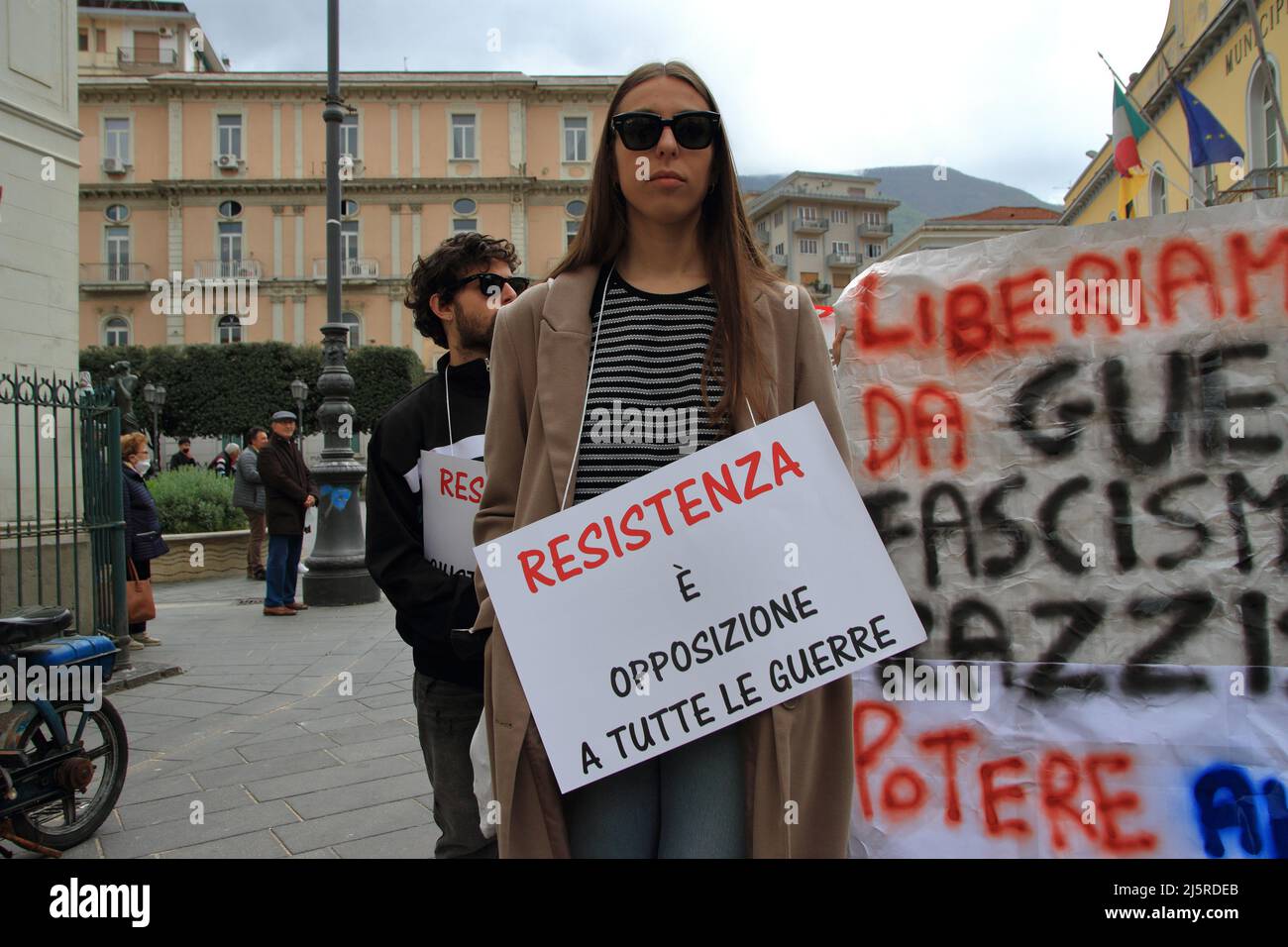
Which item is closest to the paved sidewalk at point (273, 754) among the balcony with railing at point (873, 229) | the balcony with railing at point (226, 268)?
the balcony with railing at point (226, 268)

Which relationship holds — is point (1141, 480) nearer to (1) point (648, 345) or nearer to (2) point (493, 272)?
(1) point (648, 345)

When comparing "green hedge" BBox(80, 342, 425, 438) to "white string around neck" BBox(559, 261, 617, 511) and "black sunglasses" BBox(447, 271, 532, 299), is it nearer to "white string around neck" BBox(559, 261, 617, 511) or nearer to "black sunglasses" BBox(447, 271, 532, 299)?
"black sunglasses" BBox(447, 271, 532, 299)

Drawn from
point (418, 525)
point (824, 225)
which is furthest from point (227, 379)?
point (824, 225)

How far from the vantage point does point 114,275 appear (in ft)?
146

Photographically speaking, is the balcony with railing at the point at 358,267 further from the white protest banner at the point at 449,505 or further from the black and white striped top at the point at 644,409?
the black and white striped top at the point at 644,409

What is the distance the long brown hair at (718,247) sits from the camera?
149 cm

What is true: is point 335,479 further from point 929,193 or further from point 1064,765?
point 929,193

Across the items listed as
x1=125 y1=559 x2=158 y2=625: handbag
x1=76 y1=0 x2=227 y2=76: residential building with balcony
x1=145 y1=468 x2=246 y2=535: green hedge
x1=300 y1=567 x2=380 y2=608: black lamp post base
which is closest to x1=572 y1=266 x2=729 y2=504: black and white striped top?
x1=125 y1=559 x2=158 y2=625: handbag

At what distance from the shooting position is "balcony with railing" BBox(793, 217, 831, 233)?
77.8 m

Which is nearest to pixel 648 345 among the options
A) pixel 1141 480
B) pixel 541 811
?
pixel 541 811

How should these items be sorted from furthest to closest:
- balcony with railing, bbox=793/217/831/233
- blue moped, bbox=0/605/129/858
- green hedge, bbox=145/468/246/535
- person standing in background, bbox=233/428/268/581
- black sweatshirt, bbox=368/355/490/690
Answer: balcony with railing, bbox=793/217/831/233, green hedge, bbox=145/468/246/535, person standing in background, bbox=233/428/268/581, blue moped, bbox=0/605/129/858, black sweatshirt, bbox=368/355/490/690

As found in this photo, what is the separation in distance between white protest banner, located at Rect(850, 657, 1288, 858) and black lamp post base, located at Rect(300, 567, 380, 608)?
728cm
